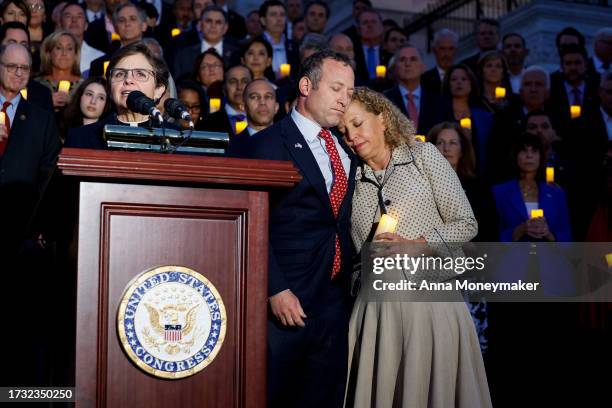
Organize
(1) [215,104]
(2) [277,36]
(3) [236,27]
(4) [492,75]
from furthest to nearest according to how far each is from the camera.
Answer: (3) [236,27], (2) [277,36], (4) [492,75], (1) [215,104]

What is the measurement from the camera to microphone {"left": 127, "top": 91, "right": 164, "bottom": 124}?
250 centimetres

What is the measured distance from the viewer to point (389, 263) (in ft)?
11.0

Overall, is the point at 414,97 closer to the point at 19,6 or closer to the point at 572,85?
the point at 572,85

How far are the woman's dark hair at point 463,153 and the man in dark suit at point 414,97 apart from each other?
1041mm

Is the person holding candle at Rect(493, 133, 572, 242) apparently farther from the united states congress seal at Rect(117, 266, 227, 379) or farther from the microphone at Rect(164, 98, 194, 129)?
the united states congress seal at Rect(117, 266, 227, 379)

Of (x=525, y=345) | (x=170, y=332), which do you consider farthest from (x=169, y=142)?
(x=525, y=345)

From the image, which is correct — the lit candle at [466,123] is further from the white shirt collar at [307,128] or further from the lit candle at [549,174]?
the white shirt collar at [307,128]

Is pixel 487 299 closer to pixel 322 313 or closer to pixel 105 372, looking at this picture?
pixel 322 313

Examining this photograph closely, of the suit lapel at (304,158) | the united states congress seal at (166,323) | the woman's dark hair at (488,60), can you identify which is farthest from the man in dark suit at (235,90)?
the united states congress seal at (166,323)

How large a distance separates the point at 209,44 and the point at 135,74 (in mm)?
4731

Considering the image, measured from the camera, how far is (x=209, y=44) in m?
7.77

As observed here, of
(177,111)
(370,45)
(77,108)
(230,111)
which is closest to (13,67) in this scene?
(77,108)

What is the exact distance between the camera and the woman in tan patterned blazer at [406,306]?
3.23m

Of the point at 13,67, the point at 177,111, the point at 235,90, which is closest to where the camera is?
the point at 177,111
